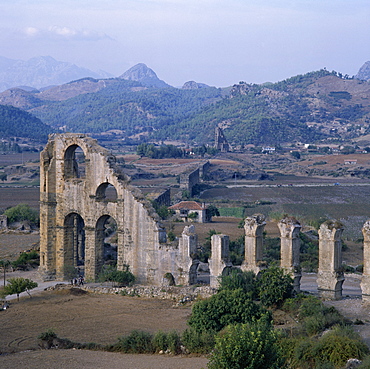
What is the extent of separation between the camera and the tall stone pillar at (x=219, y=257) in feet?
72.0

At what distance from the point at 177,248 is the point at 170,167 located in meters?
78.4

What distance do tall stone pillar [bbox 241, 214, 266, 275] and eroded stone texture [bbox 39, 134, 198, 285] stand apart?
192 centimetres

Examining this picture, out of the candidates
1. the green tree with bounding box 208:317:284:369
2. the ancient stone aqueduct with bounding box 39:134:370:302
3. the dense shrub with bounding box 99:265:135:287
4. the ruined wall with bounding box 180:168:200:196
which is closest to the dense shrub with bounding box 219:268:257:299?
the ancient stone aqueduct with bounding box 39:134:370:302

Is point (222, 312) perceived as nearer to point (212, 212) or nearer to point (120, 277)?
point (120, 277)

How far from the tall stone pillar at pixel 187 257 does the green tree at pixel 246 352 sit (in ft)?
31.3

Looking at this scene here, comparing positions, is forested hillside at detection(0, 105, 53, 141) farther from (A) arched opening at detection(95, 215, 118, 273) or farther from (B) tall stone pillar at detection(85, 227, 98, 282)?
(B) tall stone pillar at detection(85, 227, 98, 282)

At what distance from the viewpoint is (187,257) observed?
74.3 feet

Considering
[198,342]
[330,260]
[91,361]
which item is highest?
→ [330,260]

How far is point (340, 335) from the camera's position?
592 inches

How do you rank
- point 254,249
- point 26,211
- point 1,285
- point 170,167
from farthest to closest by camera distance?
point 170,167 → point 26,211 → point 1,285 → point 254,249

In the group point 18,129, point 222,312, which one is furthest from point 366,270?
point 18,129

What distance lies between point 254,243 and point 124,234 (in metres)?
4.74

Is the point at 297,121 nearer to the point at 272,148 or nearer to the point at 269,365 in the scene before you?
the point at 272,148

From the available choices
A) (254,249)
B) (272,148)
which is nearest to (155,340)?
(254,249)
